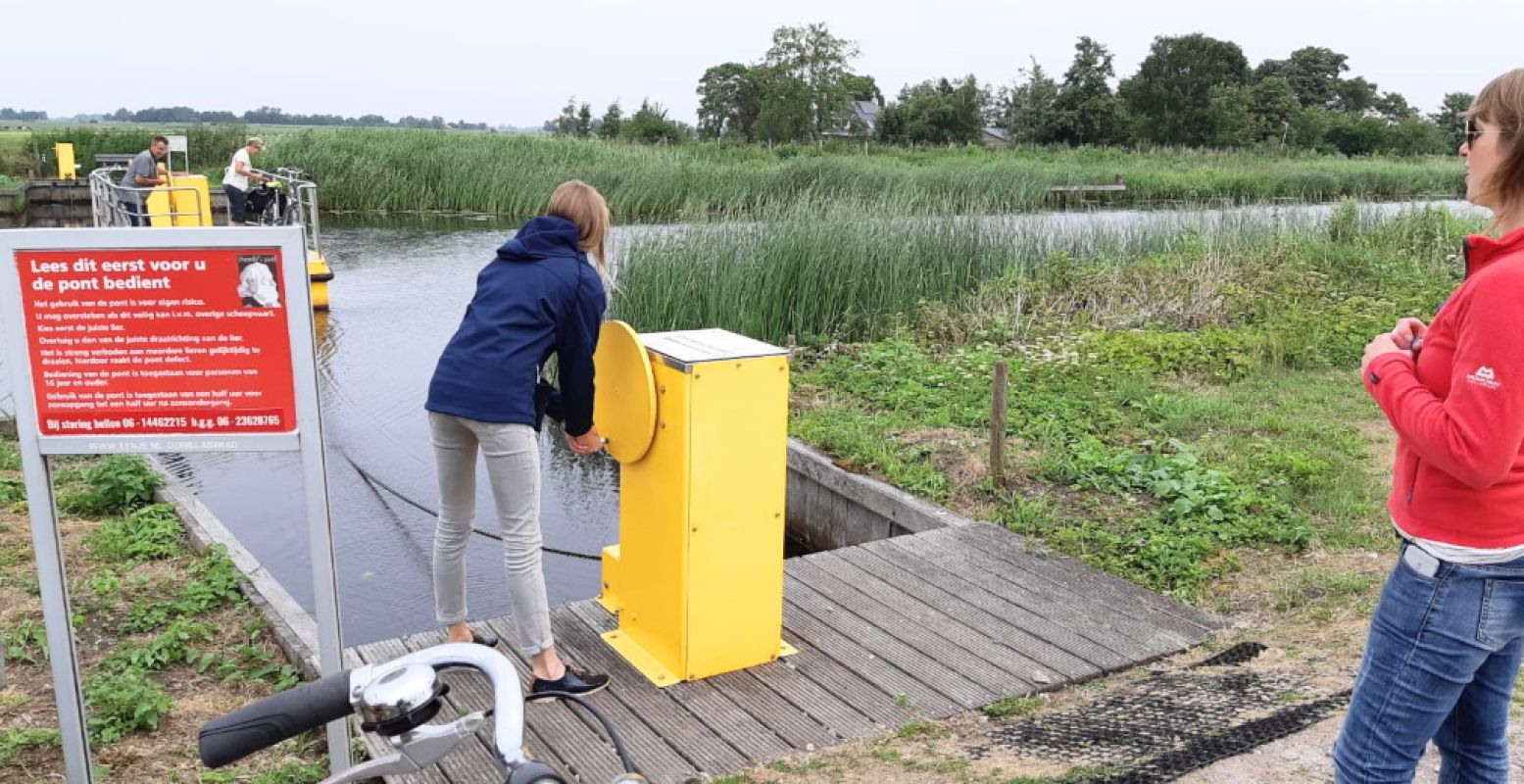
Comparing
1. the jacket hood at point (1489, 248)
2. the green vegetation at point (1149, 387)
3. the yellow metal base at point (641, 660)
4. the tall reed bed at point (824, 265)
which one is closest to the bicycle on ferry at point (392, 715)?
the jacket hood at point (1489, 248)

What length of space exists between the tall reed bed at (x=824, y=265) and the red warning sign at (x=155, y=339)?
6531 millimetres

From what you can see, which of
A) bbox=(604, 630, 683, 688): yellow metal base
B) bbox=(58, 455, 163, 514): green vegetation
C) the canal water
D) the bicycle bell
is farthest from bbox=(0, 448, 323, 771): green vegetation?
the bicycle bell

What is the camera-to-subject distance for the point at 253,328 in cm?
275

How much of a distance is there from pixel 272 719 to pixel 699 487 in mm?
2347

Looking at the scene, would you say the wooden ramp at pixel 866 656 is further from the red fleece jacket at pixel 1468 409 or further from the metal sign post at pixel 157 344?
the red fleece jacket at pixel 1468 409

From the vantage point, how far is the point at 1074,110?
57.1m

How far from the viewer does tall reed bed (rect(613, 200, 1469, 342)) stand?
30.9 feet

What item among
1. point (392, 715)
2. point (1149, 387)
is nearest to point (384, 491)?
point (1149, 387)

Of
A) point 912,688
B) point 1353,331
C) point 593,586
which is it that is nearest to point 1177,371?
point 1353,331

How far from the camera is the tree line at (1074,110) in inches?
2115

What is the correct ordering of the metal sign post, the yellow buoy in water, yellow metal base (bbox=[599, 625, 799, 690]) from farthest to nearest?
1. the yellow buoy in water
2. yellow metal base (bbox=[599, 625, 799, 690])
3. the metal sign post

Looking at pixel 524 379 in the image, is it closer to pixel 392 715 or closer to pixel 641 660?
pixel 641 660

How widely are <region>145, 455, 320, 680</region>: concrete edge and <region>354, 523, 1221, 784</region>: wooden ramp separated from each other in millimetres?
196

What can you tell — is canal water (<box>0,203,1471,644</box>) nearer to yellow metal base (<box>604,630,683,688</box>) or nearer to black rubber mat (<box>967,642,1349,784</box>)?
yellow metal base (<box>604,630,683,688</box>)
